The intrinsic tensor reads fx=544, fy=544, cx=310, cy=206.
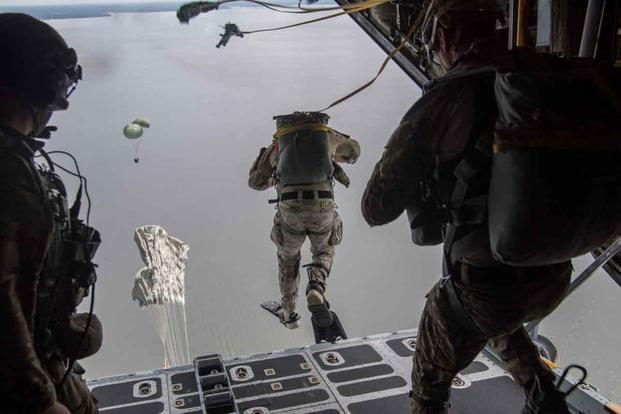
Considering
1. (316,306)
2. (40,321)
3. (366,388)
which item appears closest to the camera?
(40,321)

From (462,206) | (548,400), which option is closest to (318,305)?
(548,400)

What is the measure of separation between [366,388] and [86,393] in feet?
6.81

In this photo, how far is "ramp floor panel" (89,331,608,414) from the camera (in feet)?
11.0

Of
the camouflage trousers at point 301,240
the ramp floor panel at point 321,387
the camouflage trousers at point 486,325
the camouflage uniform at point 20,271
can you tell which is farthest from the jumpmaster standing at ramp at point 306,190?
the camouflage uniform at point 20,271

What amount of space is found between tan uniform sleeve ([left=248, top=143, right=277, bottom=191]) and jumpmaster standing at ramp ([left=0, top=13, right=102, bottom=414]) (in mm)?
3026

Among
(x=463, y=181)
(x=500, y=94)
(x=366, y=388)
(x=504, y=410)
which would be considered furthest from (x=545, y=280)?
(x=366, y=388)

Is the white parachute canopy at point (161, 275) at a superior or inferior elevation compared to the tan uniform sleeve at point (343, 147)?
inferior

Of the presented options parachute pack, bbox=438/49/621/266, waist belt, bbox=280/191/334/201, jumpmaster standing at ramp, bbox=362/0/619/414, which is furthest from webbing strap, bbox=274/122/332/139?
parachute pack, bbox=438/49/621/266

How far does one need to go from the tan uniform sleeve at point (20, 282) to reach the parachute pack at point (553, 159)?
143 centimetres

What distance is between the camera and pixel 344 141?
5117mm

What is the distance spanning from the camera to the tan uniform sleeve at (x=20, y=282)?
1322 millimetres

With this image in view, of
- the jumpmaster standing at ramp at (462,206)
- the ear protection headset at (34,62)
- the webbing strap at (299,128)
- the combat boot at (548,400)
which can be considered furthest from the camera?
the webbing strap at (299,128)

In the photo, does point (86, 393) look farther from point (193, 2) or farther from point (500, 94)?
point (193, 2)

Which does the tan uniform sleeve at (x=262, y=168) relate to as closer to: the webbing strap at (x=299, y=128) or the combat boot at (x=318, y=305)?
the webbing strap at (x=299, y=128)
